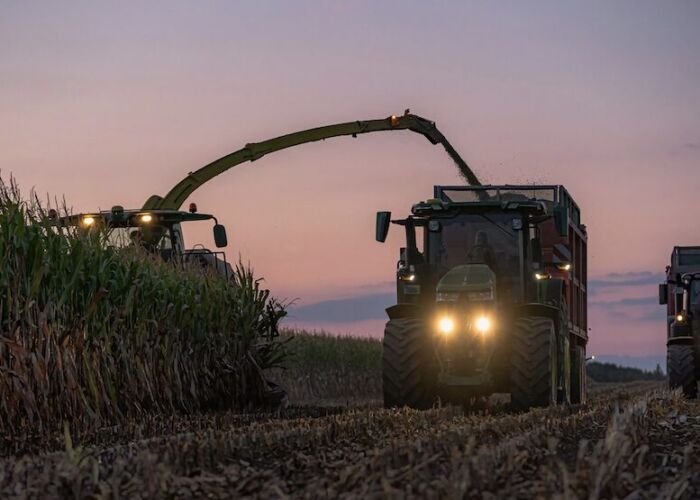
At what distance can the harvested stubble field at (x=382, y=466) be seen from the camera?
5449 mm

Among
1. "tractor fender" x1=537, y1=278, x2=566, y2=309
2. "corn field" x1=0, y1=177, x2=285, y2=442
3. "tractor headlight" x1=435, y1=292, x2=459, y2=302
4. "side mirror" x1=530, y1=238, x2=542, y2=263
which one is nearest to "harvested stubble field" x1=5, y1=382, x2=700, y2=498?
"corn field" x1=0, y1=177, x2=285, y2=442

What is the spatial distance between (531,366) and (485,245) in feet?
5.58

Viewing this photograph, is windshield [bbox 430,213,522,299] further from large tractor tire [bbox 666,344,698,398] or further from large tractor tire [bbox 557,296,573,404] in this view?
large tractor tire [bbox 666,344,698,398]

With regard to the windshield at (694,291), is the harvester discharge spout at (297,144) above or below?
above

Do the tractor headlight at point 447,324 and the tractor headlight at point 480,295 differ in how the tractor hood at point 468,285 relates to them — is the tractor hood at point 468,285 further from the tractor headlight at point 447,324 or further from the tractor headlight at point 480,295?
the tractor headlight at point 447,324

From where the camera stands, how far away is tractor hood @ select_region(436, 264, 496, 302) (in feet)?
42.9

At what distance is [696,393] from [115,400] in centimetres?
1099

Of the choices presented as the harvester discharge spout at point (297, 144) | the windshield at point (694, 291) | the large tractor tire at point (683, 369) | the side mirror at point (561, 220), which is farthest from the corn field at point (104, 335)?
the windshield at point (694, 291)

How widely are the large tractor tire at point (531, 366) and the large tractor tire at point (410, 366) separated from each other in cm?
89

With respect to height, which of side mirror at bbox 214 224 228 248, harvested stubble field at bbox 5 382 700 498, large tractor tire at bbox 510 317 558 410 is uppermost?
side mirror at bbox 214 224 228 248

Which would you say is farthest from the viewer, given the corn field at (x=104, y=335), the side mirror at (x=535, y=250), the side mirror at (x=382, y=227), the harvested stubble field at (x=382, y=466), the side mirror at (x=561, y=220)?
the side mirror at (x=535, y=250)

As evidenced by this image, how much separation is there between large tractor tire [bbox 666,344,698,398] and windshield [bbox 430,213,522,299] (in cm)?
604

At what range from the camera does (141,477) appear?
19.4 feet

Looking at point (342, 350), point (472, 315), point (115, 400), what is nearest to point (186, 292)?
point (115, 400)
